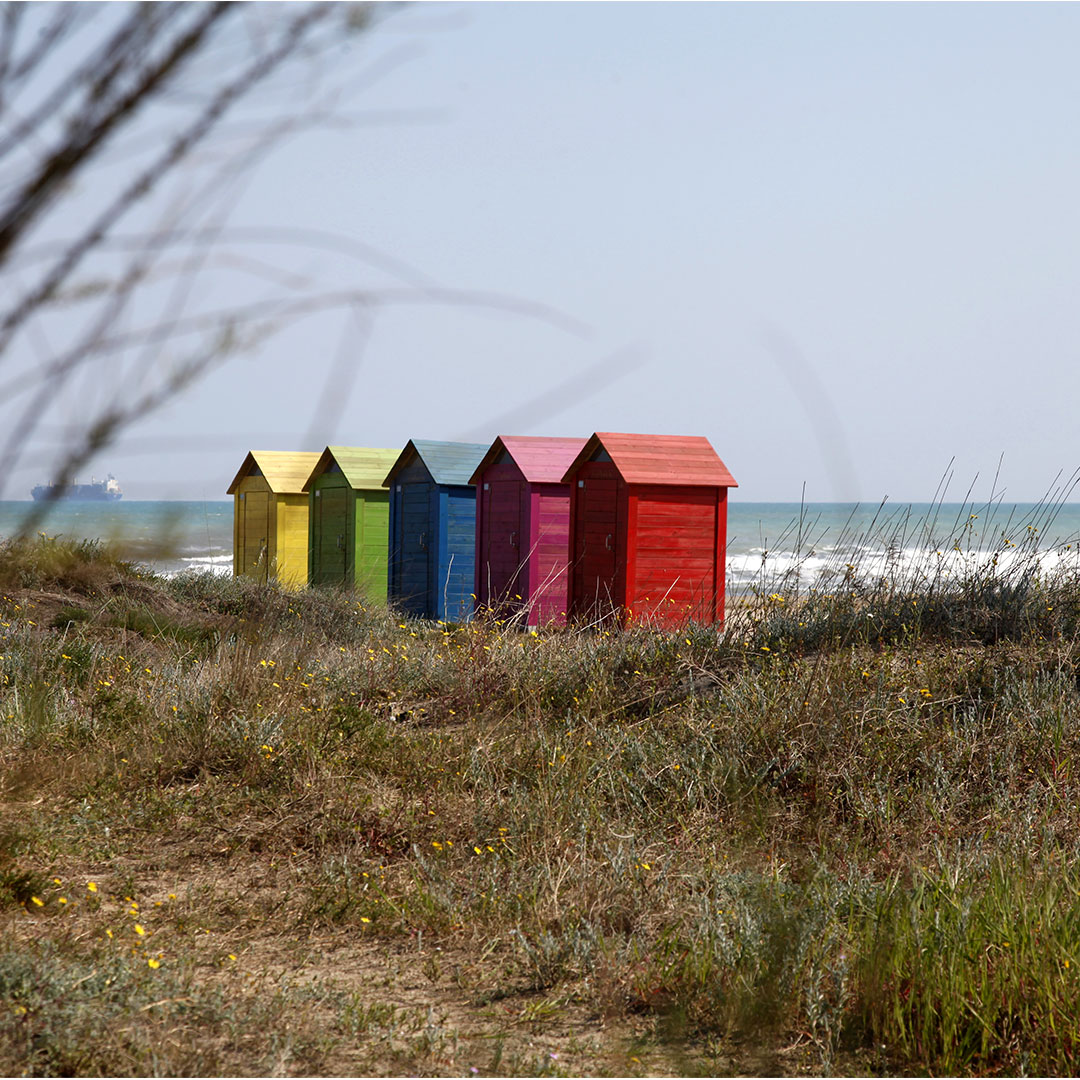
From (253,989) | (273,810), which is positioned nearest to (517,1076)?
(253,989)

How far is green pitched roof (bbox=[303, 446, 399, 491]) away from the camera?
14672 mm

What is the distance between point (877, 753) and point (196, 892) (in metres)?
2.82

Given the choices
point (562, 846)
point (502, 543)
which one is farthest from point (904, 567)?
point (502, 543)

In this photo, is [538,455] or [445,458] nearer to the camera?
[538,455]

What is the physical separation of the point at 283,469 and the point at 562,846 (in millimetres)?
13393

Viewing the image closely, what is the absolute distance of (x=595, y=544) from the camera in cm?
1077

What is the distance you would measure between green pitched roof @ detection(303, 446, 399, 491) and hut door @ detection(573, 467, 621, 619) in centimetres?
446

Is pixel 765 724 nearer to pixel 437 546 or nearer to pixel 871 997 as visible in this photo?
pixel 871 997

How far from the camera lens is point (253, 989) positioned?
9.77 feet

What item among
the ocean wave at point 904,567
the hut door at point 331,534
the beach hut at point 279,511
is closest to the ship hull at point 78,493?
the ocean wave at point 904,567

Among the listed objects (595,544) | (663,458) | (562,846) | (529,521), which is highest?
(663,458)

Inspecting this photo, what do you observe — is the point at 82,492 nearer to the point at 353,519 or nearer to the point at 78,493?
the point at 78,493

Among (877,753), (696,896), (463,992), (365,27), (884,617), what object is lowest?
(463,992)

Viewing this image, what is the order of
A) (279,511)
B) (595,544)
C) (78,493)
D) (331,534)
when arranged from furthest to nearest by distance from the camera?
(279,511), (331,534), (595,544), (78,493)
